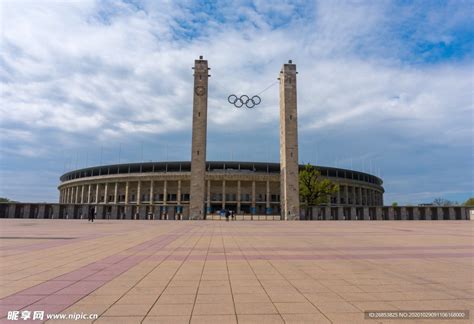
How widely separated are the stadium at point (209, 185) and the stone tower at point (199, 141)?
28.8 m

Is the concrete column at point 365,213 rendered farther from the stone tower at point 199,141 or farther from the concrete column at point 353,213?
the stone tower at point 199,141

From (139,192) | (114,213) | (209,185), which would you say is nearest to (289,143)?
(114,213)

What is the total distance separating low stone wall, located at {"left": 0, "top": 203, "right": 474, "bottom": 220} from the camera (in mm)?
45625

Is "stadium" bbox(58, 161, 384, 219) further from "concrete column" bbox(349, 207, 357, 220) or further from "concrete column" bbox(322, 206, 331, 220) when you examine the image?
"concrete column" bbox(349, 207, 357, 220)

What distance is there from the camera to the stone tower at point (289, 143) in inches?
2125

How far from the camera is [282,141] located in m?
56.9

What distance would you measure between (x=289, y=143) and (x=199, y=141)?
16.0 m

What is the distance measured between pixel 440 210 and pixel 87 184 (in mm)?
91294

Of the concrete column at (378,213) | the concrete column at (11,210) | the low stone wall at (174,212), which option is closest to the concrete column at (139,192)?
the low stone wall at (174,212)
